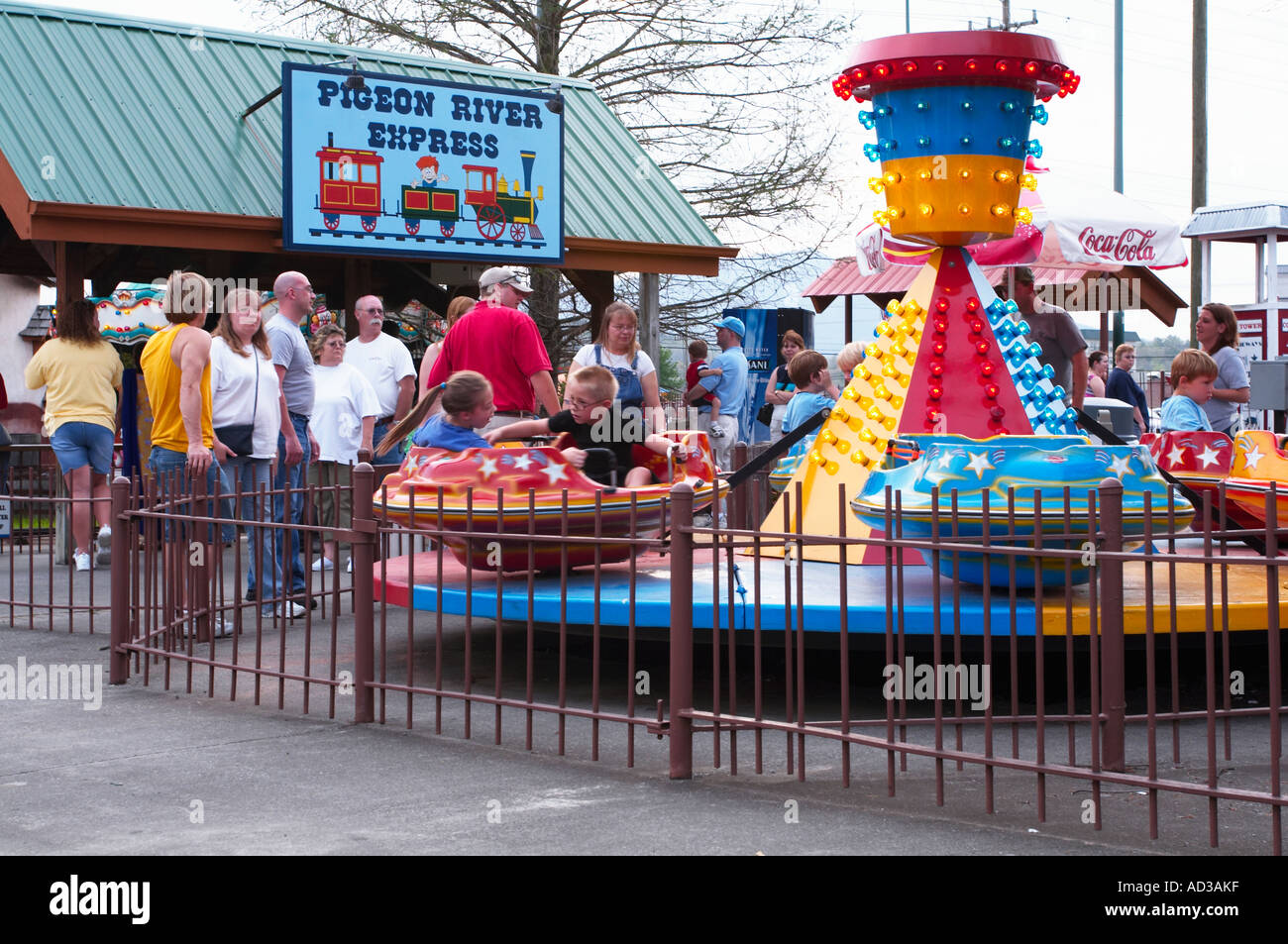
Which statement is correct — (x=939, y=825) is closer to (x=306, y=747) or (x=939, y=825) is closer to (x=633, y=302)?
(x=306, y=747)

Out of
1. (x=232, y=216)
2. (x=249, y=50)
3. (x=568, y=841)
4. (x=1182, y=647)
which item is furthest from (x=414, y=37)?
(x=568, y=841)

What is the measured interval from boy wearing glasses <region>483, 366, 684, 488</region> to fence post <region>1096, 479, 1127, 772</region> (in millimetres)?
3208

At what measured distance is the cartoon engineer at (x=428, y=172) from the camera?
552 inches

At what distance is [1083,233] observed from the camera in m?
11.1

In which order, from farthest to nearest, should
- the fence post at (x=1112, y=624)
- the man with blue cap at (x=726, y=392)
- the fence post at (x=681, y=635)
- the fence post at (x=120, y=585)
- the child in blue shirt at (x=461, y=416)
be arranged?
1. the man with blue cap at (x=726, y=392)
2. the child in blue shirt at (x=461, y=416)
3. the fence post at (x=120, y=585)
4. the fence post at (x=681, y=635)
5. the fence post at (x=1112, y=624)

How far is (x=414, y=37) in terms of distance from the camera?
25688mm

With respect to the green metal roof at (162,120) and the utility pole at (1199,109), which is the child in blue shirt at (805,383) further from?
the utility pole at (1199,109)

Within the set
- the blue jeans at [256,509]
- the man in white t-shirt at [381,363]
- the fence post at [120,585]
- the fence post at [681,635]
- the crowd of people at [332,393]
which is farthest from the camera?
the man in white t-shirt at [381,363]

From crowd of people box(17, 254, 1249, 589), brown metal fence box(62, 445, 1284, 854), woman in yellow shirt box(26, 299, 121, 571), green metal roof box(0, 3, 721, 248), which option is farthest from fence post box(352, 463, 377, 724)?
green metal roof box(0, 3, 721, 248)

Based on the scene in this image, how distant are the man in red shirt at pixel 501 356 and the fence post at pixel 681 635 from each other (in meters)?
3.82

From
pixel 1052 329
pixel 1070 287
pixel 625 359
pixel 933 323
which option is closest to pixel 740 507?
pixel 625 359

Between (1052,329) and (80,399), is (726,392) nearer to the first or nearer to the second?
(1052,329)

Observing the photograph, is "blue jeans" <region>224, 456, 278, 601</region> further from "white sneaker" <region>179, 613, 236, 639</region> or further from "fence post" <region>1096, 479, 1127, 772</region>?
"fence post" <region>1096, 479, 1127, 772</region>

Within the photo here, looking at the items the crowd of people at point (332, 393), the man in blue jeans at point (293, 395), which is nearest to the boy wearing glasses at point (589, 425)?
the crowd of people at point (332, 393)
